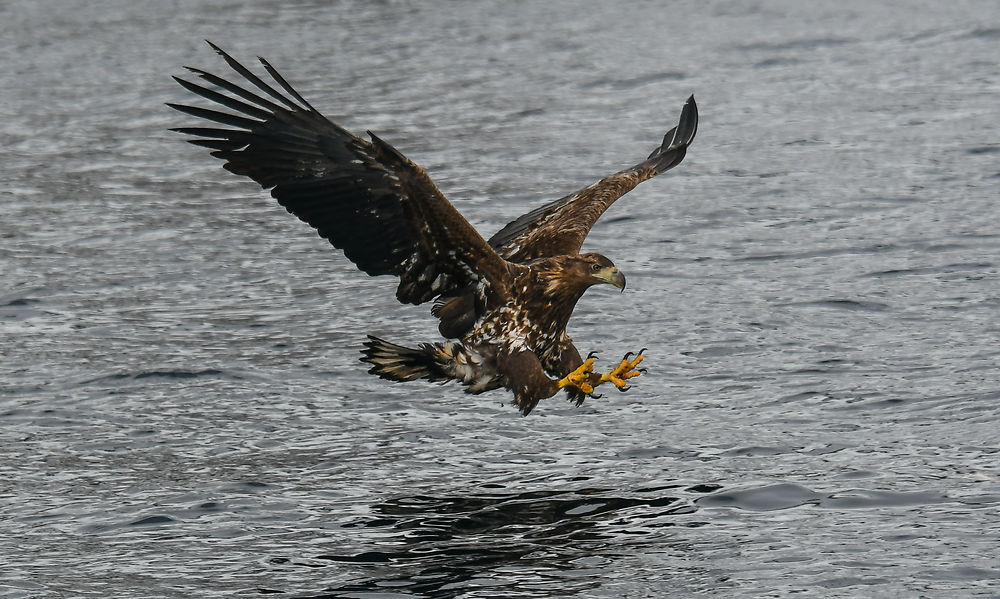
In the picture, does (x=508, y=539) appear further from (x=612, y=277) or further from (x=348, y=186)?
(x=348, y=186)

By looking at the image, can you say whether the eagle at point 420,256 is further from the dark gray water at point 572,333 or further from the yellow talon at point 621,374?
the dark gray water at point 572,333

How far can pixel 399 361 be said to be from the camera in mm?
7359

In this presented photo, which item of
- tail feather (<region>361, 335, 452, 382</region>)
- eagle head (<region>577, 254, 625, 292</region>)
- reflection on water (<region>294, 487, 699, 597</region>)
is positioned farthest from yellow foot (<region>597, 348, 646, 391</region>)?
tail feather (<region>361, 335, 452, 382</region>)

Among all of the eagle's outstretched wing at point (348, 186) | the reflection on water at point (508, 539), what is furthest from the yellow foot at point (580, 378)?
the eagle's outstretched wing at point (348, 186)

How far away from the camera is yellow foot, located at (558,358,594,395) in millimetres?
7535

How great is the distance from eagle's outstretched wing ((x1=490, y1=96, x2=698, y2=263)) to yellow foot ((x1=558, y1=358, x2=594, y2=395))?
83 centimetres

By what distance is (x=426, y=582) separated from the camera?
20.8ft

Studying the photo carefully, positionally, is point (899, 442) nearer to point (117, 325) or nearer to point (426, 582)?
point (426, 582)

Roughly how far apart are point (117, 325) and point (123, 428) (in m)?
2.01

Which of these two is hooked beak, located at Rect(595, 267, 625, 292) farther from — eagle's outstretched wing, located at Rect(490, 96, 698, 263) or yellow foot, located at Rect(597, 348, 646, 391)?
eagle's outstretched wing, located at Rect(490, 96, 698, 263)

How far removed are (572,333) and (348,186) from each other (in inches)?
116

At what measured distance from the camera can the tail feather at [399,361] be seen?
7.32 meters

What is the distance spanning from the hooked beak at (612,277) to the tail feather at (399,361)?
84 cm

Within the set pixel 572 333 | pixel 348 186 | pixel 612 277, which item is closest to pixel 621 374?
pixel 612 277
